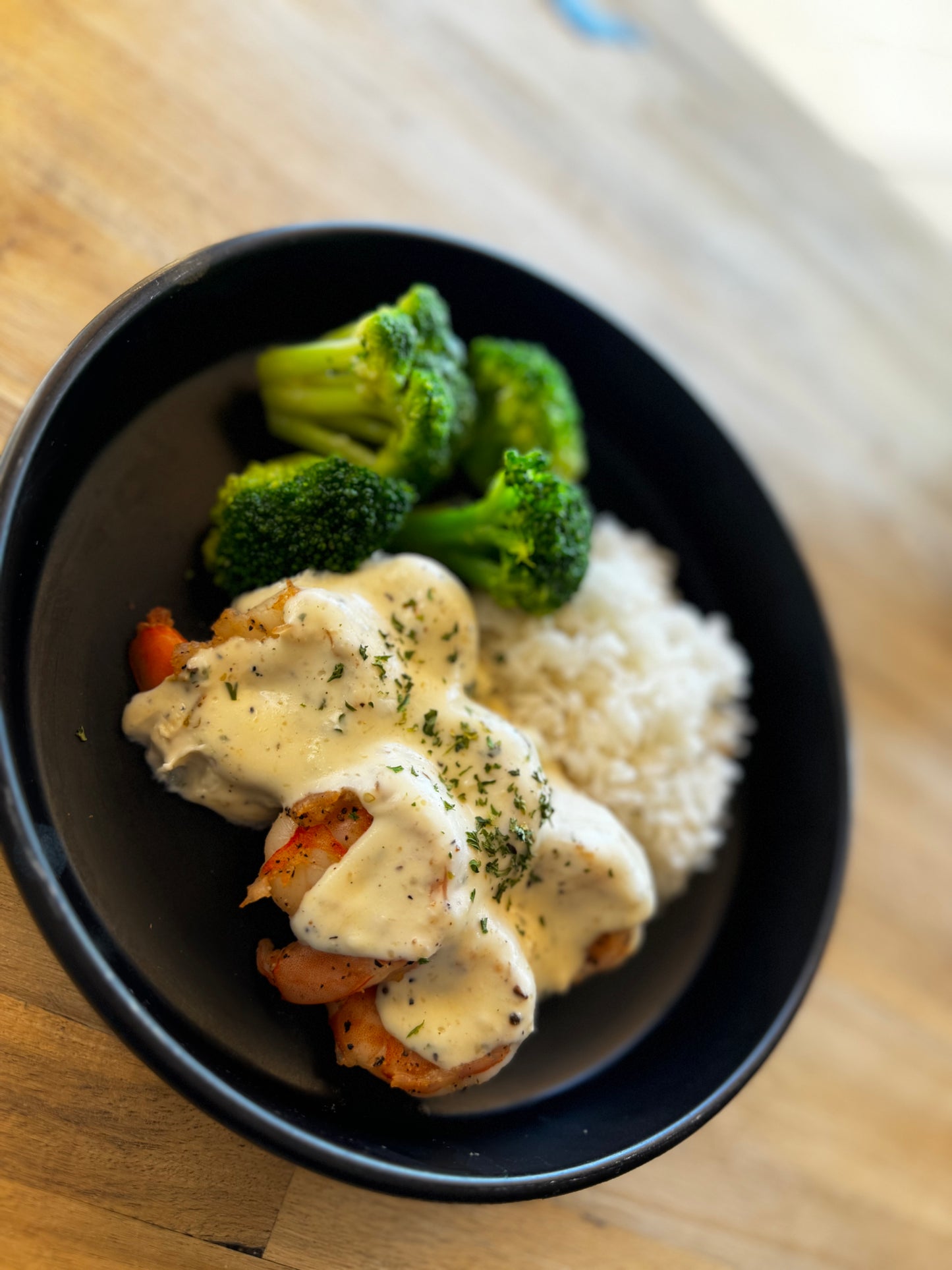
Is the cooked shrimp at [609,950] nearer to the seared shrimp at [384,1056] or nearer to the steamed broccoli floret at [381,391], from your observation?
the seared shrimp at [384,1056]

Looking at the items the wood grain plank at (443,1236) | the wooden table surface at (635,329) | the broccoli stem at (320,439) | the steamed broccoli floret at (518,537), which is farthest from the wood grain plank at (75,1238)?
the broccoli stem at (320,439)

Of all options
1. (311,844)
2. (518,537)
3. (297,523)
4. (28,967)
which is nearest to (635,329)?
(518,537)

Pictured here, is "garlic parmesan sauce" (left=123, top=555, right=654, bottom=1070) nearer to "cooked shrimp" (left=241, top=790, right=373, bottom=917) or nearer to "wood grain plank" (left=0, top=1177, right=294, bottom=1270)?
"cooked shrimp" (left=241, top=790, right=373, bottom=917)

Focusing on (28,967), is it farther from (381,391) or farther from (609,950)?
(381,391)

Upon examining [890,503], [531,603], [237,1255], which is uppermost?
[890,503]

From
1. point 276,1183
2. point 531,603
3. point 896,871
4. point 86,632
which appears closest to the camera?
point 86,632

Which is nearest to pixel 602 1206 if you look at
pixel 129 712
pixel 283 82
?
pixel 129 712

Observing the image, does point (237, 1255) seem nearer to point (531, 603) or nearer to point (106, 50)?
point (531, 603)
